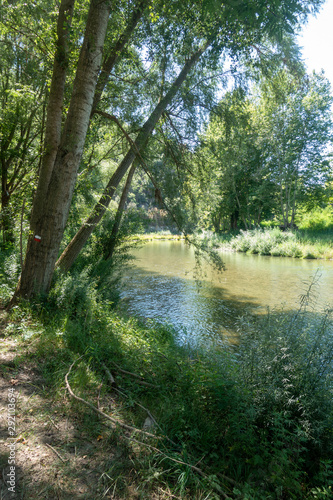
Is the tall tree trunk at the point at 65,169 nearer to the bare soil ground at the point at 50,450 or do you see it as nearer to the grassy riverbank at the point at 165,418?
the grassy riverbank at the point at 165,418

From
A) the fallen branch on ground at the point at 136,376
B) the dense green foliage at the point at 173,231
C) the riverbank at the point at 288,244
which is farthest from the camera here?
the riverbank at the point at 288,244

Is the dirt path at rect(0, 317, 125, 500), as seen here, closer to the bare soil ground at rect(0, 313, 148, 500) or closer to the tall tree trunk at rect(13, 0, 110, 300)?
the bare soil ground at rect(0, 313, 148, 500)

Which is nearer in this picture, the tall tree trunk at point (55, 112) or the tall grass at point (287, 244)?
the tall tree trunk at point (55, 112)

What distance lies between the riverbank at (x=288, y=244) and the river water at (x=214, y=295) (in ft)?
12.3

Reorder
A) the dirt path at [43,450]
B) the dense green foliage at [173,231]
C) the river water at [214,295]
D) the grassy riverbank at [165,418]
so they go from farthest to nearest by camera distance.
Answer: the river water at [214,295], the dense green foliage at [173,231], the grassy riverbank at [165,418], the dirt path at [43,450]

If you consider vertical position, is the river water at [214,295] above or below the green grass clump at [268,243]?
below

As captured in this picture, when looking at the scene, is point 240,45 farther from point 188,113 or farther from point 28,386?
point 28,386

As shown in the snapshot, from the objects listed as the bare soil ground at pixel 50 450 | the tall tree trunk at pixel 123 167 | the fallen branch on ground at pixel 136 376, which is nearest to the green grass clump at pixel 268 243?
the tall tree trunk at pixel 123 167

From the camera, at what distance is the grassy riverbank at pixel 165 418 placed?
6.12 feet

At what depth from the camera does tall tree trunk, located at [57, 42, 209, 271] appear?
19.4 ft

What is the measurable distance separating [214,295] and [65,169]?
697 centimetres

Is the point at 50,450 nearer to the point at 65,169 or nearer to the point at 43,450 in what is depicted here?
the point at 43,450

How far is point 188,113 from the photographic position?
6.91 meters

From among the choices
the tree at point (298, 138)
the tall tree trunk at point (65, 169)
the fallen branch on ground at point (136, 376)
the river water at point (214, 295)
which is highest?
the tree at point (298, 138)
